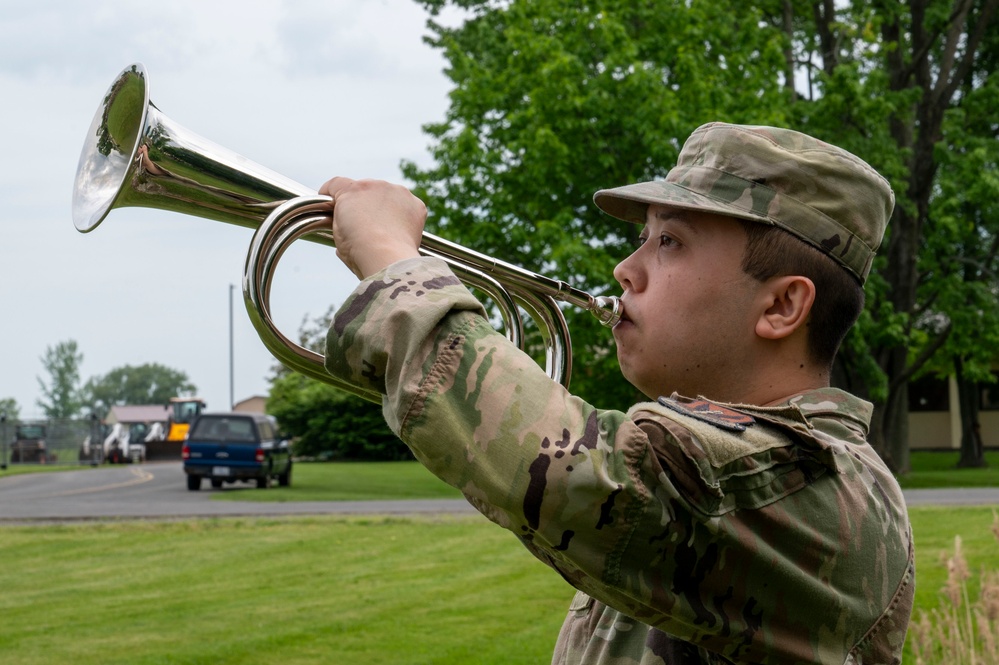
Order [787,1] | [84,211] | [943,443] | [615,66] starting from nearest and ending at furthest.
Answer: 1. [84,211]
2. [615,66]
3. [787,1]
4. [943,443]

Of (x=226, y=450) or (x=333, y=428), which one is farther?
(x=333, y=428)

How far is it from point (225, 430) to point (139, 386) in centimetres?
13239

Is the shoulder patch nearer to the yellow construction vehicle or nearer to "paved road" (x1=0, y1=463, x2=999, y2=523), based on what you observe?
"paved road" (x1=0, y1=463, x2=999, y2=523)

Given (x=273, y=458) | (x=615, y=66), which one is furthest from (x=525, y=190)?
(x=273, y=458)

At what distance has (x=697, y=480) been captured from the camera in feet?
3.79

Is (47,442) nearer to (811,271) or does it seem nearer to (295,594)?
(295,594)

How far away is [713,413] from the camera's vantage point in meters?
1.26

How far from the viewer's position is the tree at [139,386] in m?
147

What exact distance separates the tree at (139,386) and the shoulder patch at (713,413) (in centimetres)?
15000

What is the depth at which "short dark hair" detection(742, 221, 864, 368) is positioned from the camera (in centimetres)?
151

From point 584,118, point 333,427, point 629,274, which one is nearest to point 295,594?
point 629,274

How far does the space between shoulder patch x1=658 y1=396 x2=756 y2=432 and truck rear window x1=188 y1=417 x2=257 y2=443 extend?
76.7 feet

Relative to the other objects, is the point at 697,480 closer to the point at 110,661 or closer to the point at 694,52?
the point at 110,661

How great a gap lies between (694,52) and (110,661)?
15.8m
